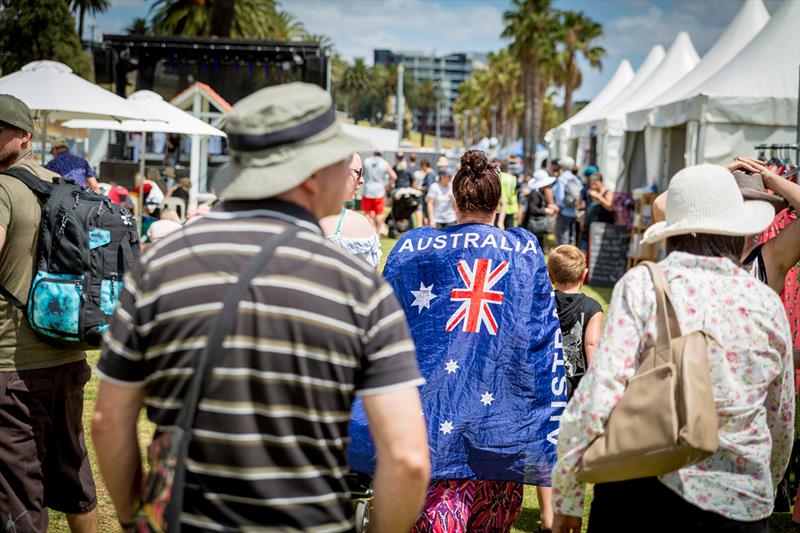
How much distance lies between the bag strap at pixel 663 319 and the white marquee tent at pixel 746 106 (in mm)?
10814

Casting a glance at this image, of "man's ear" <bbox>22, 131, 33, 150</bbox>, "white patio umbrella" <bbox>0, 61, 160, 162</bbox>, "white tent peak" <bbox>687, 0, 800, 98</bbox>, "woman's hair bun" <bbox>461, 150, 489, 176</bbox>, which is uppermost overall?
"white tent peak" <bbox>687, 0, 800, 98</bbox>

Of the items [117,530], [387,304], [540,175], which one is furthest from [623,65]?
[387,304]

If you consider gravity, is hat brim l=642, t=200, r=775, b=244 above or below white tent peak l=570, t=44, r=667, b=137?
below

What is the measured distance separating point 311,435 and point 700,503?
3.88 ft

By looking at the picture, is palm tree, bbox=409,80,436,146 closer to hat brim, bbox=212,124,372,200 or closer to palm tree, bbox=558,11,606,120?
palm tree, bbox=558,11,606,120

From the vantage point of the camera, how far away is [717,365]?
8.39 feet

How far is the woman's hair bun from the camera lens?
4.18 m

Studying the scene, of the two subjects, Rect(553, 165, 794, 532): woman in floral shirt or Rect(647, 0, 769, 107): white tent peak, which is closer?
Rect(553, 165, 794, 532): woman in floral shirt

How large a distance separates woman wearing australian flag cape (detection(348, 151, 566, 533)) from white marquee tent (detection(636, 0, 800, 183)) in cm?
960

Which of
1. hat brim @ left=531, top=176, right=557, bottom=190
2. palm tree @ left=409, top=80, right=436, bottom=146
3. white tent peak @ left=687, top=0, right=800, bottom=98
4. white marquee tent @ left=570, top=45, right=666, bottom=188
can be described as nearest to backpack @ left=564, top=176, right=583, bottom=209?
hat brim @ left=531, top=176, right=557, bottom=190

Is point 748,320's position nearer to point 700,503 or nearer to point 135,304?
point 700,503

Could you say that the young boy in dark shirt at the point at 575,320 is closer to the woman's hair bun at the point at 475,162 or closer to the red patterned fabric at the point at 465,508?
the woman's hair bun at the point at 475,162

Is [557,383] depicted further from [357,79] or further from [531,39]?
[357,79]

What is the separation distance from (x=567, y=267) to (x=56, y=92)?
7255 mm
